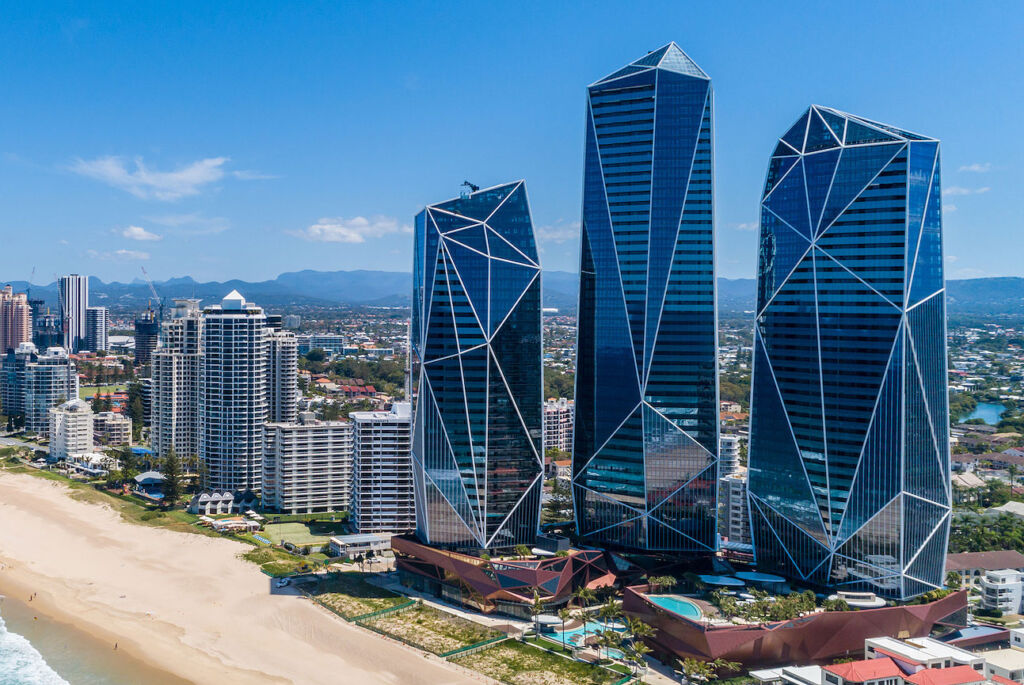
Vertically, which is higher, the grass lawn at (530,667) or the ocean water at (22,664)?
the grass lawn at (530,667)

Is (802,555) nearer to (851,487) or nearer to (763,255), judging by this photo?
(851,487)

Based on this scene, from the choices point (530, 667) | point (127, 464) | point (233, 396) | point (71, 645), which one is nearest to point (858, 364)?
point (530, 667)

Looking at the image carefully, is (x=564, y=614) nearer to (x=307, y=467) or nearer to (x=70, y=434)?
(x=307, y=467)

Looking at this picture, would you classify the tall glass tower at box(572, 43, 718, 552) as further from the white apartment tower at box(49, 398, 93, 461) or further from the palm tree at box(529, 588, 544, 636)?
the white apartment tower at box(49, 398, 93, 461)

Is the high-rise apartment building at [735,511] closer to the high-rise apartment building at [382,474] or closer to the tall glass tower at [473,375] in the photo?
the tall glass tower at [473,375]

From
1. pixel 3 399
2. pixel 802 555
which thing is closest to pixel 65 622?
pixel 802 555

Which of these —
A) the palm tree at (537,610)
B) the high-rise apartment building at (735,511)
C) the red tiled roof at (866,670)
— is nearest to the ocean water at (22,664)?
the palm tree at (537,610)
